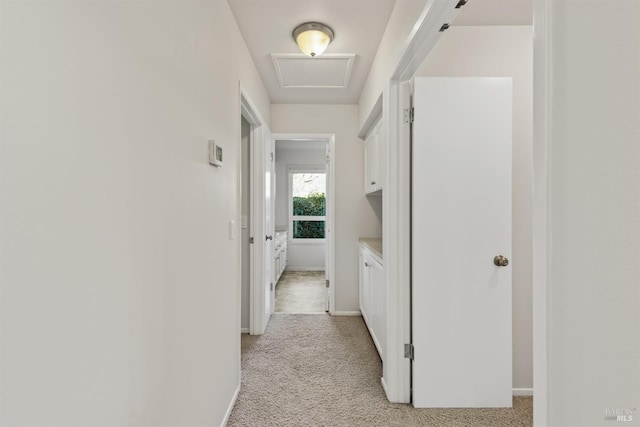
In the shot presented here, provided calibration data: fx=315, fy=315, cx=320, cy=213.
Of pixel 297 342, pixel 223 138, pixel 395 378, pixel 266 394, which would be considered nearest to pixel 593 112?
pixel 223 138

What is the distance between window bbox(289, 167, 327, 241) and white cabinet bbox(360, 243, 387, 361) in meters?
3.23

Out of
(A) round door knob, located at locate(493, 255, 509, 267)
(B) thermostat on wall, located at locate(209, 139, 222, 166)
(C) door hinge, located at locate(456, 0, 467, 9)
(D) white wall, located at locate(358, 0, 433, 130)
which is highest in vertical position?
(D) white wall, located at locate(358, 0, 433, 130)

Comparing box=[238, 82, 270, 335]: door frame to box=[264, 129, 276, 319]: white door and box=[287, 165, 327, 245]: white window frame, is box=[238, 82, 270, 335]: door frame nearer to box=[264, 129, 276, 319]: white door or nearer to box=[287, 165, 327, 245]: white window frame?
box=[264, 129, 276, 319]: white door

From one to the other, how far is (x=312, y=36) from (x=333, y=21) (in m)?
0.17

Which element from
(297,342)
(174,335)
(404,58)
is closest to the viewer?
(174,335)

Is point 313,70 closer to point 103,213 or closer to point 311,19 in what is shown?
point 311,19

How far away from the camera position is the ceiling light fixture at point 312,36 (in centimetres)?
Answer: 218

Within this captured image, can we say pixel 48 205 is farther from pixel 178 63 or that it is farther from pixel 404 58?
pixel 404 58

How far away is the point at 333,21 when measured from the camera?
2.14 m

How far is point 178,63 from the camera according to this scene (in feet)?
4.06

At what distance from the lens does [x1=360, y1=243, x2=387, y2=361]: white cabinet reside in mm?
2416

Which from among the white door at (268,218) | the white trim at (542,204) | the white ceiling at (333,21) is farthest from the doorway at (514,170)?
the white door at (268,218)

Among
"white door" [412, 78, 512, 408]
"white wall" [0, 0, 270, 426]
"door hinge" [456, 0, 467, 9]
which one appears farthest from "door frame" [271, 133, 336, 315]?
"door hinge" [456, 0, 467, 9]

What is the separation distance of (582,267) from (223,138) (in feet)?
5.77
